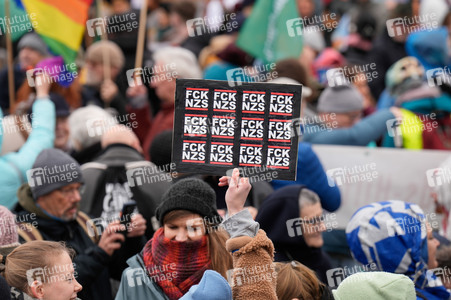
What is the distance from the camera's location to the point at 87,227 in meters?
5.52

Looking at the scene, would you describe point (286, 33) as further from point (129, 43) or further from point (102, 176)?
point (102, 176)

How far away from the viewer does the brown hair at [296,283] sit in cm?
424

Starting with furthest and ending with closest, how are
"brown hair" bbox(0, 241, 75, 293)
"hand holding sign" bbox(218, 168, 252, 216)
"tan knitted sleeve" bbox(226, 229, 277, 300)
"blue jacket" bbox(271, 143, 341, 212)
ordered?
"blue jacket" bbox(271, 143, 341, 212) < "brown hair" bbox(0, 241, 75, 293) < "hand holding sign" bbox(218, 168, 252, 216) < "tan knitted sleeve" bbox(226, 229, 277, 300)

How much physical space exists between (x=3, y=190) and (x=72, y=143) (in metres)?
1.61

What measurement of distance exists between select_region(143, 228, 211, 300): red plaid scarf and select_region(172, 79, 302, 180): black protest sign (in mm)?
452

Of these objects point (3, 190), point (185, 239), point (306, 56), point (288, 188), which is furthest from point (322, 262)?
point (306, 56)

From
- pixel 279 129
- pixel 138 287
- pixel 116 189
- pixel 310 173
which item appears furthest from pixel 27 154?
pixel 279 129

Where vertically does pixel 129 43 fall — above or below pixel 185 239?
above

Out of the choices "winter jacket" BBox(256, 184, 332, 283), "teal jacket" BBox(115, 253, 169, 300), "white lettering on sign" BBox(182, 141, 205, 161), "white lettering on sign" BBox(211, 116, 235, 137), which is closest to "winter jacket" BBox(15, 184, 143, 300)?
"teal jacket" BBox(115, 253, 169, 300)

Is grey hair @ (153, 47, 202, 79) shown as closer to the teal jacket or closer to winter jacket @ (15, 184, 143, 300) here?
winter jacket @ (15, 184, 143, 300)

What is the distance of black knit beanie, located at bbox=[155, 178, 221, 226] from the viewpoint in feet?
15.0

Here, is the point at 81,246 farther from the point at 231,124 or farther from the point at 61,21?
the point at 61,21

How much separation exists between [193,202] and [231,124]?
0.53 m

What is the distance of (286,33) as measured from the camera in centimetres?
905
